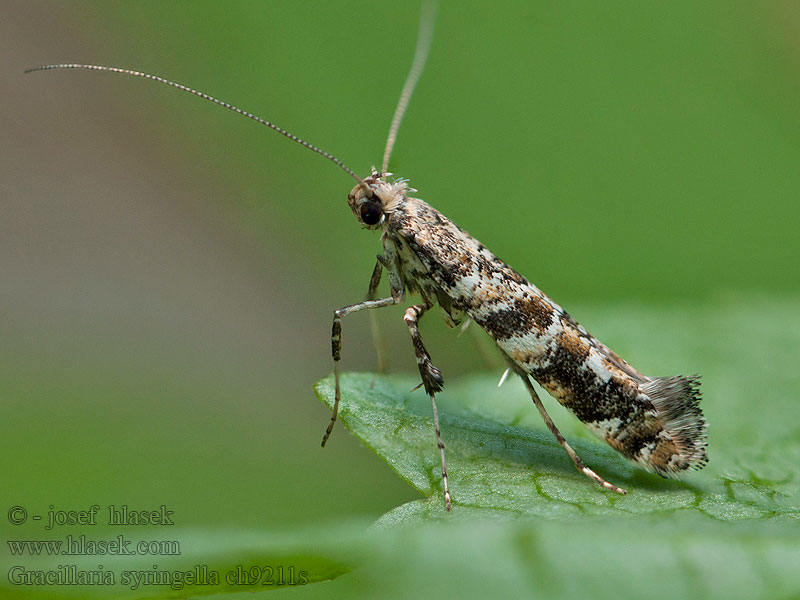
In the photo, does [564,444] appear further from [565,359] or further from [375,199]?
[375,199]

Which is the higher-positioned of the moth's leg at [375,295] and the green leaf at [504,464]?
the moth's leg at [375,295]

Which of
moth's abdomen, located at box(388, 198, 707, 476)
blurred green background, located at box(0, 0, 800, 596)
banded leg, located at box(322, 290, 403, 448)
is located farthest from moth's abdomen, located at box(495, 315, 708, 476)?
blurred green background, located at box(0, 0, 800, 596)

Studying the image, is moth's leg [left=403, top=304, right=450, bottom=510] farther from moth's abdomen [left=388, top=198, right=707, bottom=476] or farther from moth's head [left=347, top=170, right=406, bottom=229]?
moth's head [left=347, top=170, right=406, bottom=229]

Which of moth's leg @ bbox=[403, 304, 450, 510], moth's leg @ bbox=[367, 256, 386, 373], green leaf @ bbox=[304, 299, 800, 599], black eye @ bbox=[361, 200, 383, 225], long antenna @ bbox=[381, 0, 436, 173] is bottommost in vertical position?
green leaf @ bbox=[304, 299, 800, 599]

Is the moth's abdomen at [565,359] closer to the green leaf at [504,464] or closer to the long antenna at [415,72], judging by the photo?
the green leaf at [504,464]

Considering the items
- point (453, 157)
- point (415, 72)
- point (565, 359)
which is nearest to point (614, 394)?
point (565, 359)

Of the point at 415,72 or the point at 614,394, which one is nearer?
the point at 614,394

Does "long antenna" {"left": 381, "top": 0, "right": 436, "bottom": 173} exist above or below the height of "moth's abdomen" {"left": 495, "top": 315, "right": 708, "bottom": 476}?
above

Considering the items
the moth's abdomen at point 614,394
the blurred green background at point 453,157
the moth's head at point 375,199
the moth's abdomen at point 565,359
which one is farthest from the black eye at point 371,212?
the blurred green background at point 453,157
